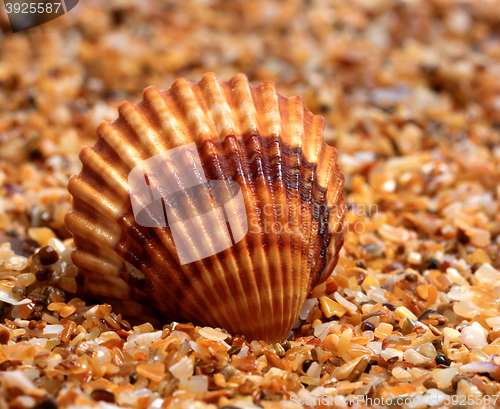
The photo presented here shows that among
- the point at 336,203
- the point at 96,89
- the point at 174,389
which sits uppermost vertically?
the point at 96,89

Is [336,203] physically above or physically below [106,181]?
below

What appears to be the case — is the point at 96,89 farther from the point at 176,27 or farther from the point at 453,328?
the point at 453,328

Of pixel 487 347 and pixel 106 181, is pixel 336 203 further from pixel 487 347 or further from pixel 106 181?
pixel 106 181

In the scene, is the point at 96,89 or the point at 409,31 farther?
the point at 409,31

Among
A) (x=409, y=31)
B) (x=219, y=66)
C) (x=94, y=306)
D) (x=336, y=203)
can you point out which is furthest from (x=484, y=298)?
(x=409, y=31)

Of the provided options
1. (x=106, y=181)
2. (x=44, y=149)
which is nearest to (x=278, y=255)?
(x=106, y=181)

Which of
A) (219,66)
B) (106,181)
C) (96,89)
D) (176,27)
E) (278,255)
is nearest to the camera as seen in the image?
(278,255)

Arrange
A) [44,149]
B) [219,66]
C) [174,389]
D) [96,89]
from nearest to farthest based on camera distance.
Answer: [174,389]
[44,149]
[96,89]
[219,66]
